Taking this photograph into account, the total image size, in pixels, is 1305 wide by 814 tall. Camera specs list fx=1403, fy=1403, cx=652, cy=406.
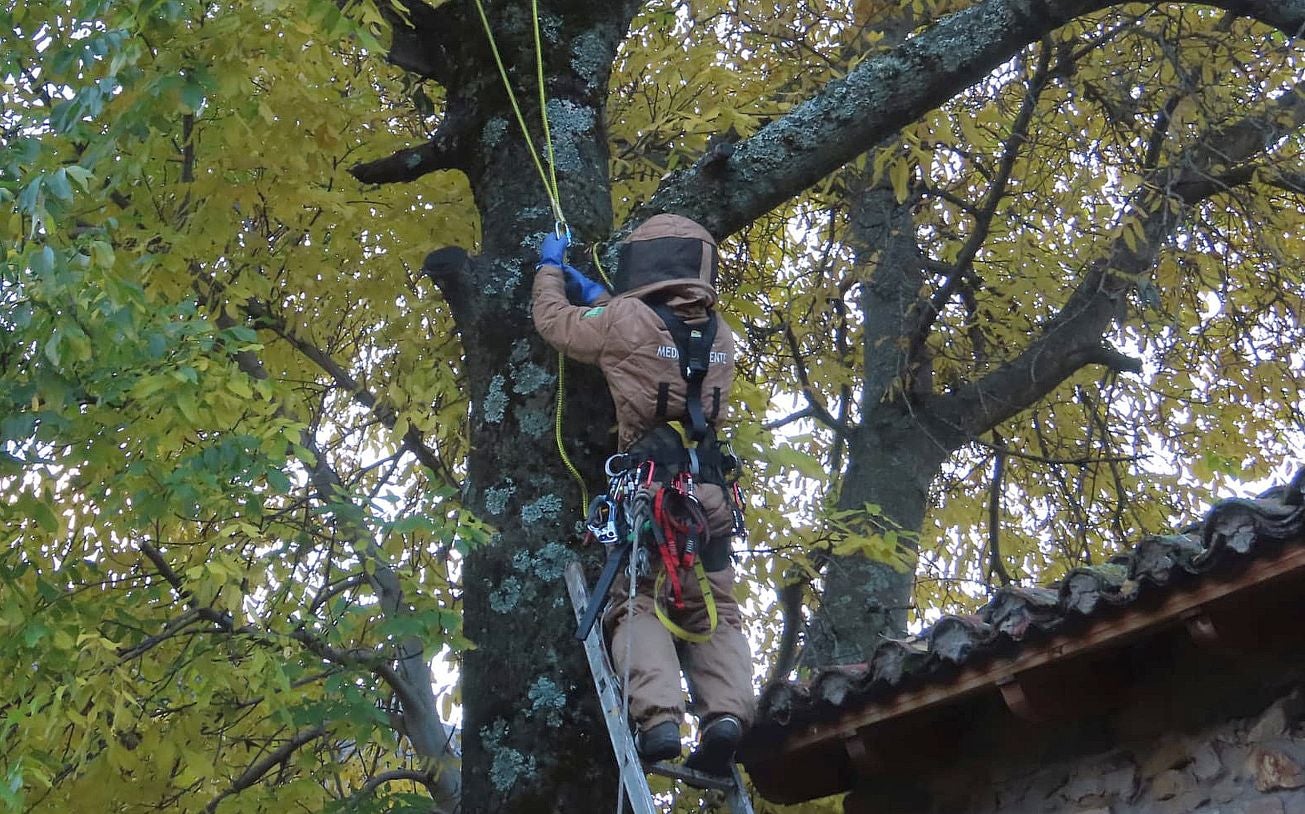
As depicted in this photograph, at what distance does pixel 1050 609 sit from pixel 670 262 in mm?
1560

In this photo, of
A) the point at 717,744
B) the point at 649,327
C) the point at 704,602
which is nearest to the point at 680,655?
the point at 704,602

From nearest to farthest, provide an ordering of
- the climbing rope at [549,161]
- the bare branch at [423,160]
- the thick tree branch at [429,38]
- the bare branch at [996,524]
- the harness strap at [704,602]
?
the harness strap at [704,602]
the climbing rope at [549,161]
the bare branch at [423,160]
the thick tree branch at [429,38]
the bare branch at [996,524]

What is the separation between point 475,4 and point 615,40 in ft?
A: 1.77

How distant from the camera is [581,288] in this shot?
4.54m

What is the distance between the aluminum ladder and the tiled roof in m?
0.49

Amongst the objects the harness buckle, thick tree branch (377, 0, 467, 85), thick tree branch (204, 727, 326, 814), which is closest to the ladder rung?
the harness buckle

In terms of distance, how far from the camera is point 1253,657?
13.4 ft

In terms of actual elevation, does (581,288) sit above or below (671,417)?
above

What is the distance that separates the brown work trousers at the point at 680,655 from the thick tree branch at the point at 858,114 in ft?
4.36

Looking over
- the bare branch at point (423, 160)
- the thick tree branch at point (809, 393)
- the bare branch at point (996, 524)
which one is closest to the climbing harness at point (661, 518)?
the bare branch at point (423, 160)

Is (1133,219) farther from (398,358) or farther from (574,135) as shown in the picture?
(398,358)

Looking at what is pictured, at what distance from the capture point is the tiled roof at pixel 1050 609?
11.6ft

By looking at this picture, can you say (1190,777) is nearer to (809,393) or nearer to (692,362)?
(692,362)

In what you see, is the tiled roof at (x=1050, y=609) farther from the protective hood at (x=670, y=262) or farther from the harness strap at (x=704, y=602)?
the protective hood at (x=670, y=262)
